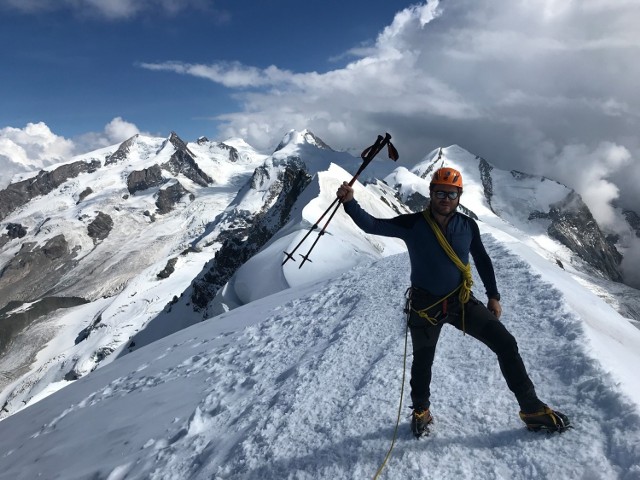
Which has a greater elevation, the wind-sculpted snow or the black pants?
the black pants

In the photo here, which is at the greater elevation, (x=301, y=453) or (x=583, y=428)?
(x=583, y=428)

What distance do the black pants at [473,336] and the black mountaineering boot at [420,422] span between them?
8cm

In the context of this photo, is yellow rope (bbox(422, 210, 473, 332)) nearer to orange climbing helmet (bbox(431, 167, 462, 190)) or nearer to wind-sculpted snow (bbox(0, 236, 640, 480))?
orange climbing helmet (bbox(431, 167, 462, 190))

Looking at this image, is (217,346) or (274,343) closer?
(274,343)

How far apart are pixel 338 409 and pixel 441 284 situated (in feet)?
8.39

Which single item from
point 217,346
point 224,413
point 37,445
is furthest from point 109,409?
point 224,413

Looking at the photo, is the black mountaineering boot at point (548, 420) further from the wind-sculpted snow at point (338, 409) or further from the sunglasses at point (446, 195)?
the sunglasses at point (446, 195)

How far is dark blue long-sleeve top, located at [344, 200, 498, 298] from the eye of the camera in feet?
17.6

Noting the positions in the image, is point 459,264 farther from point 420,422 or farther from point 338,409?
point 338,409

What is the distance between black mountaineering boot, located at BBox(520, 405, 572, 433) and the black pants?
0.23ft

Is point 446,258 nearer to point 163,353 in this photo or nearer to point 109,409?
point 109,409

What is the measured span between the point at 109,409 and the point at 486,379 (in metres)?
8.11

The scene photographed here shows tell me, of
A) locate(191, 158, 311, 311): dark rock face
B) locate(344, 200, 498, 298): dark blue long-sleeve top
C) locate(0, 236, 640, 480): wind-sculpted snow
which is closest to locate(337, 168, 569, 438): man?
locate(344, 200, 498, 298): dark blue long-sleeve top

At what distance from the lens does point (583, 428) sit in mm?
4777
